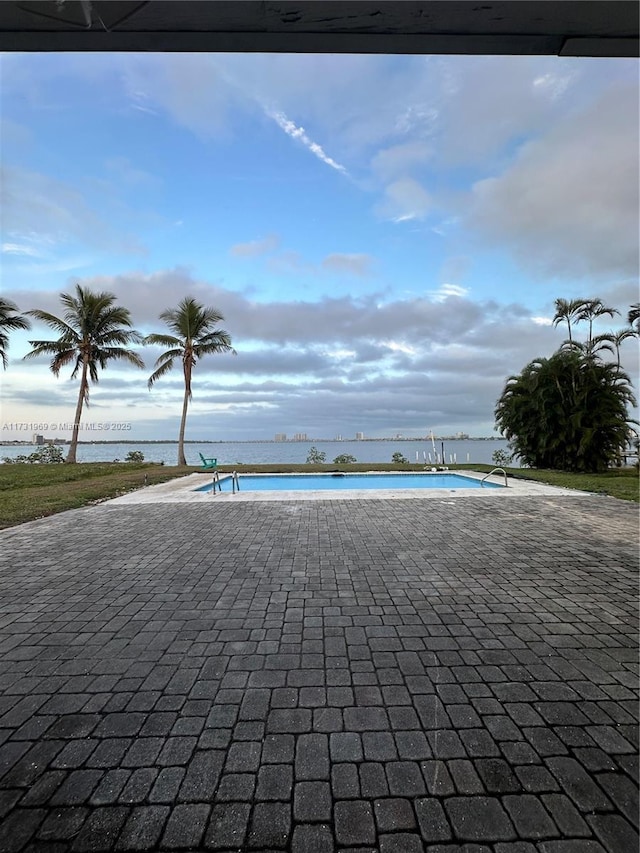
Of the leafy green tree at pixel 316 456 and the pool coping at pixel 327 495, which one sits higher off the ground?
the leafy green tree at pixel 316 456

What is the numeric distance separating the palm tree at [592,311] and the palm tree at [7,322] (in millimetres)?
24134

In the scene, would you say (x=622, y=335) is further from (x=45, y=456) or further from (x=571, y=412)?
(x=45, y=456)

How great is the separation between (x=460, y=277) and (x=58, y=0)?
14.6 meters

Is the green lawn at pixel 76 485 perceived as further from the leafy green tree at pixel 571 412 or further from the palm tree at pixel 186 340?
the palm tree at pixel 186 340

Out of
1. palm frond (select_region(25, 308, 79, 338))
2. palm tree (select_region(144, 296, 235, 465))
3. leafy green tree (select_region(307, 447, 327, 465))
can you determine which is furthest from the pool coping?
leafy green tree (select_region(307, 447, 327, 465))

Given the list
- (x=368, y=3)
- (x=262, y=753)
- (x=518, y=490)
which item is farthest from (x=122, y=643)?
(x=518, y=490)

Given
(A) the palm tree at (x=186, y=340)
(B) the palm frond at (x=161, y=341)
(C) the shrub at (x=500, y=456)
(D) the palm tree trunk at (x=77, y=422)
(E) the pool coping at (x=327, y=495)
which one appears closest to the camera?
(E) the pool coping at (x=327, y=495)

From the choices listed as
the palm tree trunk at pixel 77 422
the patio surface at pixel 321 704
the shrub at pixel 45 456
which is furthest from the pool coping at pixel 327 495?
the shrub at pixel 45 456

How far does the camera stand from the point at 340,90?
210 inches

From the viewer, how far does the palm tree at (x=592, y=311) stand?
16844 millimetres

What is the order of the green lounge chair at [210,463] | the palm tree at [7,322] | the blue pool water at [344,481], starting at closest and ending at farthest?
the green lounge chair at [210,463], the blue pool water at [344,481], the palm tree at [7,322]

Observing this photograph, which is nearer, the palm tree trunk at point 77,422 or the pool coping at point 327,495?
the pool coping at point 327,495

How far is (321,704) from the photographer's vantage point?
211 cm

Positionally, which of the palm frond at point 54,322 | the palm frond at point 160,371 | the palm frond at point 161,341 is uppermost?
the palm frond at point 54,322
